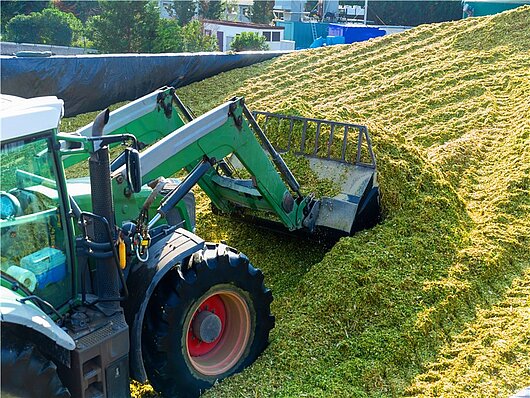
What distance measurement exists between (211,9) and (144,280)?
105 ft

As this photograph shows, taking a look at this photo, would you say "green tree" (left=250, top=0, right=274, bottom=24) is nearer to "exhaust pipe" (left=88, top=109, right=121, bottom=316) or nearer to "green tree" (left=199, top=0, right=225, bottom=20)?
"green tree" (left=199, top=0, right=225, bottom=20)

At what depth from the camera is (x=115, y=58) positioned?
10.8m

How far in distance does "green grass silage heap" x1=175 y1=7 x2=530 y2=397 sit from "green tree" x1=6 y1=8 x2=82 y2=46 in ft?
57.5

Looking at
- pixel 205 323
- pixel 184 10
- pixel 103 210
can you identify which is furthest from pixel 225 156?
pixel 184 10

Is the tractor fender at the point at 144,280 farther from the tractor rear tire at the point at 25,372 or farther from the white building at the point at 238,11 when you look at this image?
the white building at the point at 238,11

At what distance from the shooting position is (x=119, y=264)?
3.55 meters

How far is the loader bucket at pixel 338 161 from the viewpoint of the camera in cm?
580

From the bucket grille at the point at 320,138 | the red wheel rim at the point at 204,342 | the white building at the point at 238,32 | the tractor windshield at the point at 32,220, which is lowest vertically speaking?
the white building at the point at 238,32

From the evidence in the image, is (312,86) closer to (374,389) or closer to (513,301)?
(513,301)

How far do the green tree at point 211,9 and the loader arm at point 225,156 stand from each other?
96.8ft

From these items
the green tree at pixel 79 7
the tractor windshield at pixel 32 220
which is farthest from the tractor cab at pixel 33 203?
the green tree at pixel 79 7

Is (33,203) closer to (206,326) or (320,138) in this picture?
→ (206,326)

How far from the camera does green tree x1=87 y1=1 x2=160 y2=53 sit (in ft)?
64.7

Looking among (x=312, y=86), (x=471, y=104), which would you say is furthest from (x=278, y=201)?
(x=312, y=86)
